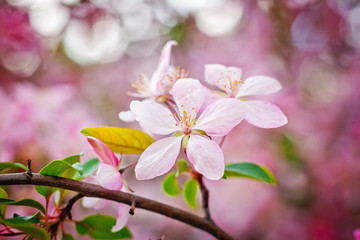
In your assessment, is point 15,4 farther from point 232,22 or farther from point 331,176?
point 331,176

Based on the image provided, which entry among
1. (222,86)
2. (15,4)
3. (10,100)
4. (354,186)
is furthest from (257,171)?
(15,4)

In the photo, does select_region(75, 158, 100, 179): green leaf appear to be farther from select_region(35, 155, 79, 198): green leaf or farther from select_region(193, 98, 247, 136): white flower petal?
select_region(193, 98, 247, 136): white flower petal

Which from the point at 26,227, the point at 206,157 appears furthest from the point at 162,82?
the point at 26,227

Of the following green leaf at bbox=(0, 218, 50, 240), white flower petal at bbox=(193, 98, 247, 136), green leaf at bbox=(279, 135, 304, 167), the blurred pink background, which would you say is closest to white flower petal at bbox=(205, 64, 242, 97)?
white flower petal at bbox=(193, 98, 247, 136)

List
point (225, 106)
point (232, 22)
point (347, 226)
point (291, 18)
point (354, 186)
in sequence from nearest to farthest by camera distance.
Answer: point (225, 106) < point (347, 226) < point (354, 186) < point (291, 18) < point (232, 22)

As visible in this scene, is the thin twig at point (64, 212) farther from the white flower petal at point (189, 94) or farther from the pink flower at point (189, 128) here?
the white flower petal at point (189, 94)

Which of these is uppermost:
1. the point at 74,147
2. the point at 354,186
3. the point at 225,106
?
the point at 225,106

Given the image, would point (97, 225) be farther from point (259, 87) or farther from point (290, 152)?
point (290, 152)
